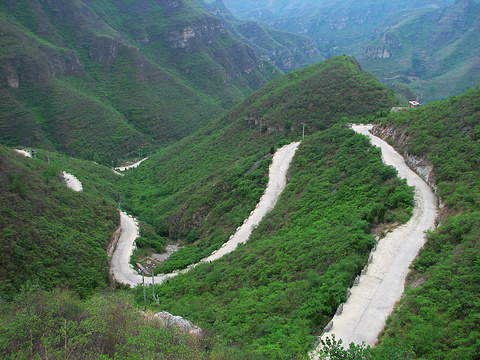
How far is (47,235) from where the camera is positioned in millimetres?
32875

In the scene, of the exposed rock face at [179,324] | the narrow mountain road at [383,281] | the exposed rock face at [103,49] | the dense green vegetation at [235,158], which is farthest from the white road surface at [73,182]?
the exposed rock face at [103,49]

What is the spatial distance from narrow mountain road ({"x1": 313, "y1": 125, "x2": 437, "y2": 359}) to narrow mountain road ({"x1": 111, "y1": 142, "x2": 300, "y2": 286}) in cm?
1625

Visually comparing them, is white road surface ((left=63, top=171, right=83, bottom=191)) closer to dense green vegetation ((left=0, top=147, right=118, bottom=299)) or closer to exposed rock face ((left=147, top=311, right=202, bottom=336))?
dense green vegetation ((left=0, top=147, right=118, bottom=299))

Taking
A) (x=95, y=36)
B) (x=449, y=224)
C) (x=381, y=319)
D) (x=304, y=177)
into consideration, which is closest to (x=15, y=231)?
(x=304, y=177)

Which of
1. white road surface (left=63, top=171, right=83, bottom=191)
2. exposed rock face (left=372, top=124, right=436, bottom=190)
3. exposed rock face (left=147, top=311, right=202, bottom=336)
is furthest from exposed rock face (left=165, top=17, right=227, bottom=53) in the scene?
exposed rock face (left=147, top=311, right=202, bottom=336)

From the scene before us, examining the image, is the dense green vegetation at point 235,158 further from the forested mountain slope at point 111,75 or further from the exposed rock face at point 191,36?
the exposed rock face at point 191,36

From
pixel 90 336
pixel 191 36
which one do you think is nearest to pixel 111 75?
pixel 191 36

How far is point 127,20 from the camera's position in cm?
17238

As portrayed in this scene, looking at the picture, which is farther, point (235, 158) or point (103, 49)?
point (103, 49)

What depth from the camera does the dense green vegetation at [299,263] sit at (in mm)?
16839

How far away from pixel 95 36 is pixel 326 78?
364 feet

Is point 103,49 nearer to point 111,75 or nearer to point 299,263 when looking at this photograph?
point 111,75

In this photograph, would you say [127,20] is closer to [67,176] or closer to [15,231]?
[67,176]

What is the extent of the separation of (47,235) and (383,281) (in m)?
28.8
